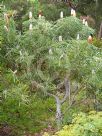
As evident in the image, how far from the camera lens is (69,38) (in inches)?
420

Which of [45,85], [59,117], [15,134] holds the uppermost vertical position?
[45,85]

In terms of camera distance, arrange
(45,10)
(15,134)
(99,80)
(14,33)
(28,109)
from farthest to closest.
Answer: (45,10), (28,109), (15,134), (14,33), (99,80)

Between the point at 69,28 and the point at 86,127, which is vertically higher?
the point at 69,28

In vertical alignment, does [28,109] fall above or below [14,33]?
below

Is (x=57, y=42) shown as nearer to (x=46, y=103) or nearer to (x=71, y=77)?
(x=71, y=77)

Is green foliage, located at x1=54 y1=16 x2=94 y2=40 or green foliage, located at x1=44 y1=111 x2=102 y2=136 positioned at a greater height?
green foliage, located at x1=54 y1=16 x2=94 y2=40

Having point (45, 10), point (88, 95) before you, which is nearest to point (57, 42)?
point (88, 95)

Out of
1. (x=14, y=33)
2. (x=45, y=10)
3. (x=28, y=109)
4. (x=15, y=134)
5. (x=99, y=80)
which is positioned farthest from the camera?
(x=45, y=10)

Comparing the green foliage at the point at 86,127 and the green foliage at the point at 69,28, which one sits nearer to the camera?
the green foliage at the point at 86,127

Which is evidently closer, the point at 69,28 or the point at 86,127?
the point at 86,127

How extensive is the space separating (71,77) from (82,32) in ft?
3.75

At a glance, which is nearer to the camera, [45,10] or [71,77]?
[71,77]

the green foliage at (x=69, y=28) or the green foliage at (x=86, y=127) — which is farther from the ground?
the green foliage at (x=69, y=28)

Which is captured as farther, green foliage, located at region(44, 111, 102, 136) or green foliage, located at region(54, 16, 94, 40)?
green foliage, located at region(54, 16, 94, 40)
